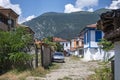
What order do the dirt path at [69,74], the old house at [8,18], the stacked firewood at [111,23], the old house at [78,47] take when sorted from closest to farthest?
the stacked firewood at [111,23]
the dirt path at [69,74]
the old house at [8,18]
the old house at [78,47]

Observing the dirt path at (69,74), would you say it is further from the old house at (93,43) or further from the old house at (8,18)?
the old house at (93,43)

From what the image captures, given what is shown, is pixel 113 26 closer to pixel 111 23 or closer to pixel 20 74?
pixel 111 23

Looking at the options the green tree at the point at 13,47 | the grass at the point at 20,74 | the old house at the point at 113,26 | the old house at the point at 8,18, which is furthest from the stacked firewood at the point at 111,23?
the old house at the point at 8,18

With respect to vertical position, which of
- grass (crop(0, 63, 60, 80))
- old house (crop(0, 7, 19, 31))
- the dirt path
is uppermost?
old house (crop(0, 7, 19, 31))

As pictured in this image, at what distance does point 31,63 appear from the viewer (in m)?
26.0

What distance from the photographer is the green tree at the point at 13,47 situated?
25.5 m

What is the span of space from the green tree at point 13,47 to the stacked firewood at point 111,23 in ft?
51.8

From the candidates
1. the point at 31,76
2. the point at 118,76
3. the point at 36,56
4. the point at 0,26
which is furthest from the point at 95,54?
the point at 118,76

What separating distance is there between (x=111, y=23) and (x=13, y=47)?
16941 millimetres

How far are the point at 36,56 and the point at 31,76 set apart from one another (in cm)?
397

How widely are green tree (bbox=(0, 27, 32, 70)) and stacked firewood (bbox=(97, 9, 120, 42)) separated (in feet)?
51.8

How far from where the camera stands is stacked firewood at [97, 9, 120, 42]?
8.59 meters

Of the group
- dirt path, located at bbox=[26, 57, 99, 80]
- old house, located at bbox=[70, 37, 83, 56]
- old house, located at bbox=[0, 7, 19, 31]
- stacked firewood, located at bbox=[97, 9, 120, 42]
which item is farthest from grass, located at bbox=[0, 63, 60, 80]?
old house, located at bbox=[70, 37, 83, 56]

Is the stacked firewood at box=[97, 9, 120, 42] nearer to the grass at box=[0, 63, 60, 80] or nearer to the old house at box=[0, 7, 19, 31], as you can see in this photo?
the grass at box=[0, 63, 60, 80]
